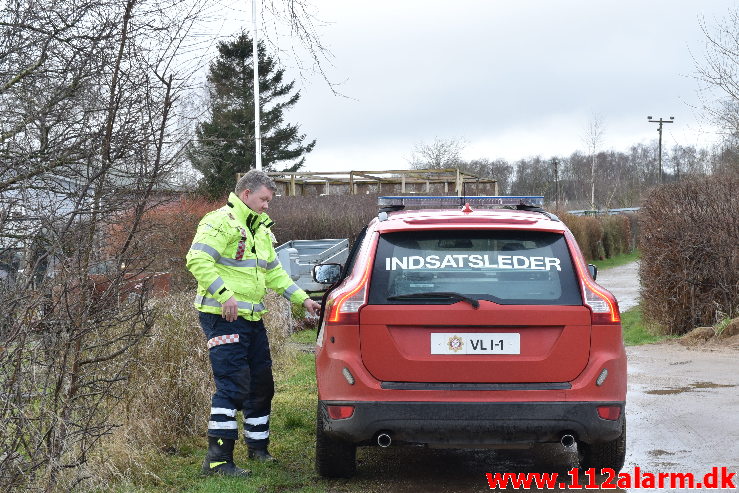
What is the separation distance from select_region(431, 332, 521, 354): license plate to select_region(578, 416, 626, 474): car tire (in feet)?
3.21

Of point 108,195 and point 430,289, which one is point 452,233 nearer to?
point 430,289

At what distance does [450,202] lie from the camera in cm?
717

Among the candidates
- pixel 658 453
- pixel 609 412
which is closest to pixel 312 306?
pixel 609 412

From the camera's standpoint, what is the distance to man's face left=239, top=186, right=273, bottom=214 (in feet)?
21.3

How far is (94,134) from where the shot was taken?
6273 millimetres

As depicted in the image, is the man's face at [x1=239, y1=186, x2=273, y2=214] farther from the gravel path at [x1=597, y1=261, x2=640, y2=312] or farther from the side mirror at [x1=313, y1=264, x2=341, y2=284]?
the gravel path at [x1=597, y1=261, x2=640, y2=312]

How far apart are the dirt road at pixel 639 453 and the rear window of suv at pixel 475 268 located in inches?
49.9

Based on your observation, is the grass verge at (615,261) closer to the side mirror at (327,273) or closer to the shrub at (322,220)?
the shrub at (322,220)

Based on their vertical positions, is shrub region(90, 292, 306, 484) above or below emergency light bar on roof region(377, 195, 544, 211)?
below

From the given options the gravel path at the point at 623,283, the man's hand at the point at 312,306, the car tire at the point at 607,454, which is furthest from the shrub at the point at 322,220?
the car tire at the point at 607,454

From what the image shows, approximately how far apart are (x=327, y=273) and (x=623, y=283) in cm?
2591

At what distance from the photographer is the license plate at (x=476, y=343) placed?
5414 millimetres

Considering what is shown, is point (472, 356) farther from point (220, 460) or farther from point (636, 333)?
point (636, 333)

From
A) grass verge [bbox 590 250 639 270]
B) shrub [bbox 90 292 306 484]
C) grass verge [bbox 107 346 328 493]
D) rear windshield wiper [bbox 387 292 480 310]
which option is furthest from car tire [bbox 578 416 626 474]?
grass verge [bbox 590 250 639 270]
